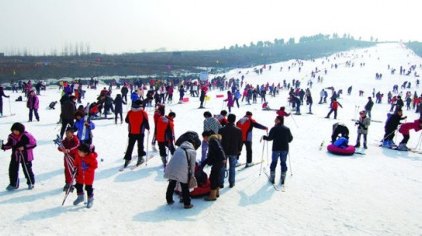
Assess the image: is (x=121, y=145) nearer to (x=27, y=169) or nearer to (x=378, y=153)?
(x=27, y=169)

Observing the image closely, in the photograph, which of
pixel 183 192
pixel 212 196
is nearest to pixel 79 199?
pixel 183 192

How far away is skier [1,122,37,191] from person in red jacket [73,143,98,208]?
1.30 meters

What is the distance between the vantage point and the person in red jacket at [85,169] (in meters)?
6.50

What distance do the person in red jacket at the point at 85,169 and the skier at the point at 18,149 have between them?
1296 mm

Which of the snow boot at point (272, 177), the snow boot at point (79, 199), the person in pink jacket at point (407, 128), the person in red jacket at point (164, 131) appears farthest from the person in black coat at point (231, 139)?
the person in pink jacket at point (407, 128)

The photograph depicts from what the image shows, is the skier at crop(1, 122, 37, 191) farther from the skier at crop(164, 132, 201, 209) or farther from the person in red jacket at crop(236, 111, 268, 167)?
the person in red jacket at crop(236, 111, 268, 167)

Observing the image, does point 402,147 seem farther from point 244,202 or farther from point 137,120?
point 137,120

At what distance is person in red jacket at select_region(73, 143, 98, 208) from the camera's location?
21.3ft

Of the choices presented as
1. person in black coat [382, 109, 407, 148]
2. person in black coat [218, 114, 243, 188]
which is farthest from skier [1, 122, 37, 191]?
person in black coat [382, 109, 407, 148]

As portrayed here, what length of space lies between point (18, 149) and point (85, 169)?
1.71 m

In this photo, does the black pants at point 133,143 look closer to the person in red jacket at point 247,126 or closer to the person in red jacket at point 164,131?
the person in red jacket at point 164,131

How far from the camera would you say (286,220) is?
658 cm

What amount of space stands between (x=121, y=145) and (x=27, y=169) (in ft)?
15.4

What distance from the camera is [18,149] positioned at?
23.8 feet
